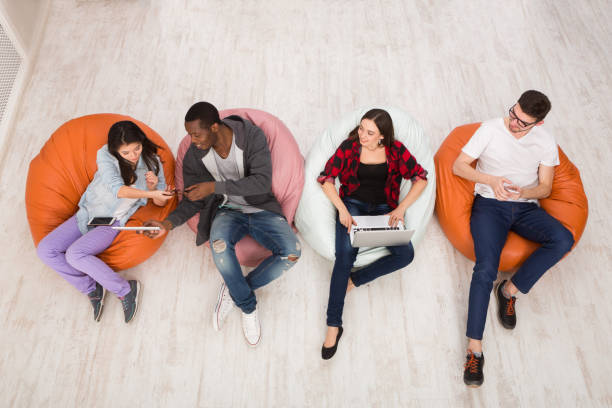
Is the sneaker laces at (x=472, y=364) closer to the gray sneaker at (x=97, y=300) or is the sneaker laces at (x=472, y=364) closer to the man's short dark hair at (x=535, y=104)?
the man's short dark hair at (x=535, y=104)

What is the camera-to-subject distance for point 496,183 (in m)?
2.29

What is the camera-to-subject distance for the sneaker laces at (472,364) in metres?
2.14

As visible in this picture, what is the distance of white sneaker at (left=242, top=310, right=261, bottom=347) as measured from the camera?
224 cm

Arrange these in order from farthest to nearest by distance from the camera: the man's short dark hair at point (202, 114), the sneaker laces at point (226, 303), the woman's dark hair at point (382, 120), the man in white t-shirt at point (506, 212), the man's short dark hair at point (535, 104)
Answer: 1. the sneaker laces at point (226, 303)
2. the man in white t-shirt at point (506, 212)
3. the woman's dark hair at point (382, 120)
4. the man's short dark hair at point (535, 104)
5. the man's short dark hair at point (202, 114)

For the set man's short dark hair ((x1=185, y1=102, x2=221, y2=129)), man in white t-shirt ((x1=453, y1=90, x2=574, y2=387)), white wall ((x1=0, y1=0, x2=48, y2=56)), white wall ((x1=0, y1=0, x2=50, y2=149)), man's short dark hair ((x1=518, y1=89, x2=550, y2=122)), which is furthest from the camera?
white wall ((x1=0, y1=0, x2=48, y2=56))

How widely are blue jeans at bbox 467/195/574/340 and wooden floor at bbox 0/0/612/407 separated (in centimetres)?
22

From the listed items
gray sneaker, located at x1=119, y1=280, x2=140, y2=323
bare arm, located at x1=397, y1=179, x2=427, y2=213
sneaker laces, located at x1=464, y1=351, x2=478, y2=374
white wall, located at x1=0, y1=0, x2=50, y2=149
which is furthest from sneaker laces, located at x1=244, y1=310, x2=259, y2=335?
white wall, located at x1=0, y1=0, x2=50, y2=149

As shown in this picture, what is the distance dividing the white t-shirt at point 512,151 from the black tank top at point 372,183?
0.53 m

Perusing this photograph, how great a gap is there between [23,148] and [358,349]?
274cm

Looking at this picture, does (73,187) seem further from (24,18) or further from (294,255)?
(24,18)

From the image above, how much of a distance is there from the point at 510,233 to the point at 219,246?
173 cm

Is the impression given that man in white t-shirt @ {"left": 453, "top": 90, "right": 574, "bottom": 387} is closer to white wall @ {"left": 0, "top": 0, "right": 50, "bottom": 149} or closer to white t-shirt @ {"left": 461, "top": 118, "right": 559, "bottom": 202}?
white t-shirt @ {"left": 461, "top": 118, "right": 559, "bottom": 202}

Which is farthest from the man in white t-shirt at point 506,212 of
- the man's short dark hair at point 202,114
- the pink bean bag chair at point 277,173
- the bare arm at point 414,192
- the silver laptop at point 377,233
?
the man's short dark hair at point 202,114

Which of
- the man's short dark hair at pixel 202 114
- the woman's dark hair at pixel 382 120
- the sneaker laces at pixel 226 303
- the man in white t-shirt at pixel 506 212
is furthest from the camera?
the sneaker laces at pixel 226 303
